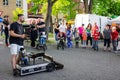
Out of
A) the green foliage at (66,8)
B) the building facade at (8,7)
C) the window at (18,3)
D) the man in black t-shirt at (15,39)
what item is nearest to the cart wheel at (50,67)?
the man in black t-shirt at (15,39)

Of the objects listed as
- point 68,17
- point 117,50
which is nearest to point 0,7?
point 68,17

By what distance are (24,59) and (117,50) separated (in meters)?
10.5

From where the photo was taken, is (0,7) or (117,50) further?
(0,7)

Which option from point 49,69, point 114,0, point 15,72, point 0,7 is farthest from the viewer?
point 0,7

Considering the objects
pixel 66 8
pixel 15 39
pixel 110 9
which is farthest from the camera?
pixel 110 9

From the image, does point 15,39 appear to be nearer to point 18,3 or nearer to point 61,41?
point 61,41

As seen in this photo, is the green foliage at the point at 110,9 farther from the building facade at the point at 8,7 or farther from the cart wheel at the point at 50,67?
the cart wheel at the point at 50,67

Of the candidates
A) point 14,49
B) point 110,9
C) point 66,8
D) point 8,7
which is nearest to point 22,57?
point 14,49

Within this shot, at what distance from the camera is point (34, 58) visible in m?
12.3

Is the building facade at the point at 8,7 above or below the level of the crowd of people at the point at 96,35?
above

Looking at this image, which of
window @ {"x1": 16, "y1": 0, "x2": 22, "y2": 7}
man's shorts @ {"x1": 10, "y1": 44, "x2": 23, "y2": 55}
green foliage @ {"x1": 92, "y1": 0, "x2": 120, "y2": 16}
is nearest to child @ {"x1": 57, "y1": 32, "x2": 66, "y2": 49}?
man's shorts @ {"x1": 10, "y1": 44, "x2": 23, "y2": 55}

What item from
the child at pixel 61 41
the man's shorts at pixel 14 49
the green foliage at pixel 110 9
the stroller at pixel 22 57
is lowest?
the child at pixel 61 41

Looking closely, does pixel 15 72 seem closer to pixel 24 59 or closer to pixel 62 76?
pixel 24 59

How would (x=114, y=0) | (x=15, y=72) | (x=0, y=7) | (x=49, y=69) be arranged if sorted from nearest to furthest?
(x=15, y=72) → (x=49, y=69) → (x=114, y=0) → (x=0, y=7)
